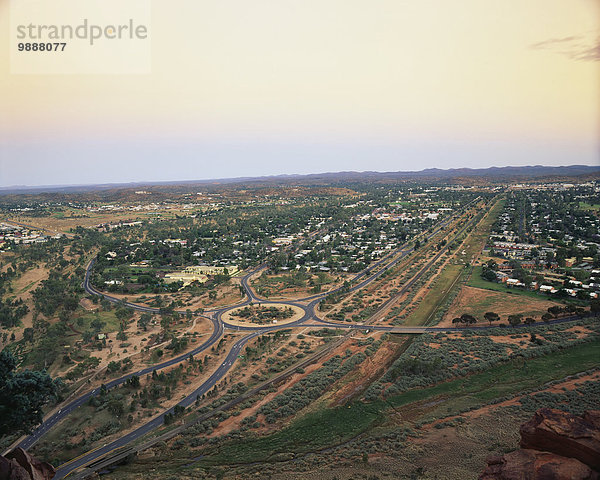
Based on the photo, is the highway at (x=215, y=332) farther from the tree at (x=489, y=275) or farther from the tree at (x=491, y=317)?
the tree at (x=489, y=275)

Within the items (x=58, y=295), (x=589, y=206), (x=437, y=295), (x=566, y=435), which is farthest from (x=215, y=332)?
(x=589, y=206)

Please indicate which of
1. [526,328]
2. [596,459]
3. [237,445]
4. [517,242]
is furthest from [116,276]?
[517,242]

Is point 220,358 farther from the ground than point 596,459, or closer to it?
closer to it

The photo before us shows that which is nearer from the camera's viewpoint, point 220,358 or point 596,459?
point 596,459

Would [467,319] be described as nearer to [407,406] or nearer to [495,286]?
[495,286]

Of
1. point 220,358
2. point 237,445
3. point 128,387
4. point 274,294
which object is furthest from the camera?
point 274,294

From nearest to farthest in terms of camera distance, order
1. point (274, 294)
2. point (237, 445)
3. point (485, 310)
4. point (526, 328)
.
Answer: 1. point (237, 445)
2. point (526, 328)
3. point (485, 310)
4. point (274, 294)

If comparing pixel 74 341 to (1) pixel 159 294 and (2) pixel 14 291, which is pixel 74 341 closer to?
(1) pixel 159 294

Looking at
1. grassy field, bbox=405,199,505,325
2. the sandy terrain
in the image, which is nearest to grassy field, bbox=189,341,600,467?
the sandy terrain
